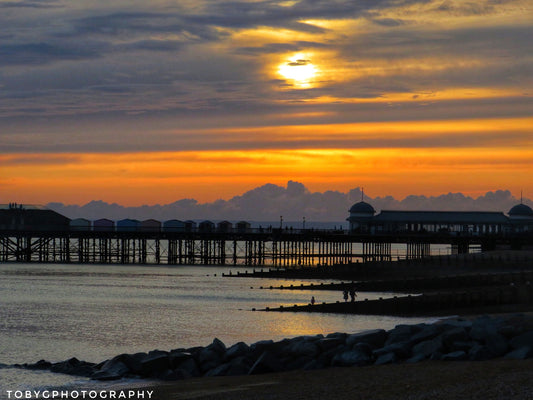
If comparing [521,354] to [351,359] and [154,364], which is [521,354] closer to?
→ [351,359]

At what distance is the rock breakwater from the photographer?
25.8m

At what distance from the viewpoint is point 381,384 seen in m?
21.9

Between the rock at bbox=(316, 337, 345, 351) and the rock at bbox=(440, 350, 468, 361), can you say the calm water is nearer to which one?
the rock at bbox=(316, 337, 345, 351)

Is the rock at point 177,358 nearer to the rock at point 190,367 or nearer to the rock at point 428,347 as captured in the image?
the rock at point 190,367

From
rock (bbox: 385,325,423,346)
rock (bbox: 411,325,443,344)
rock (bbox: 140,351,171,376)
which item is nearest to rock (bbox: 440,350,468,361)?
→ rock (bbox: 411,325,443,344)

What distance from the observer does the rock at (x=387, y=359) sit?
85.3ft

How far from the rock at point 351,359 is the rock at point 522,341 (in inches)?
171

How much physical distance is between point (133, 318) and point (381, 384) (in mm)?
31901

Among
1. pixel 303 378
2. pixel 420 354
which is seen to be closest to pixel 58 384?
pixel 303 378

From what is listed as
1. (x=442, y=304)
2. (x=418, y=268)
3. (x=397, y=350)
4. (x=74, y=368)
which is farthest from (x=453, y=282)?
(x=74, y=368)

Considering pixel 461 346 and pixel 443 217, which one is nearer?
pixel 461 346

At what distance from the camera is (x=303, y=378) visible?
2506cm

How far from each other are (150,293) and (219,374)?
43.8 metres

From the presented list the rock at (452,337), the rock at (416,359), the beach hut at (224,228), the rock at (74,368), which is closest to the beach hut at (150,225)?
the beach hut at (224,228)
